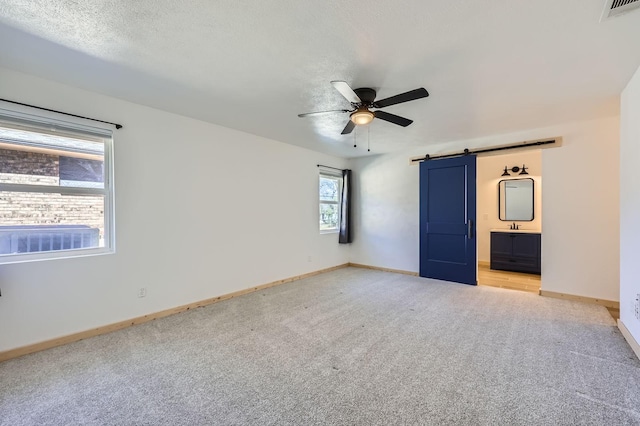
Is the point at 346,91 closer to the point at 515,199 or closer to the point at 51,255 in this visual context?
the point at 51,255

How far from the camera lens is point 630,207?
258 cm

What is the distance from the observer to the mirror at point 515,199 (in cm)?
587

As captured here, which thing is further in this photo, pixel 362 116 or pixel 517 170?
pixel 517 170

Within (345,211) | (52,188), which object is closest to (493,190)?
(345,211)

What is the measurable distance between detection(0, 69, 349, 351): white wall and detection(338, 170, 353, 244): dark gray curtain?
1202 mm

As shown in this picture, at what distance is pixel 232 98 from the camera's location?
295 cm

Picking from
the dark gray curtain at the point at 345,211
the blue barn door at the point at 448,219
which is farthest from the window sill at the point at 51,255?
the blue barn door at the point at 448,219

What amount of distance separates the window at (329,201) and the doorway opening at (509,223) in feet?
9.17

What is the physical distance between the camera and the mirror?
5.87 m

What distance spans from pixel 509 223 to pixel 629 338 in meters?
3.83

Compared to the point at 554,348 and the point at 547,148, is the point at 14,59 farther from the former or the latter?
the point at 547,148

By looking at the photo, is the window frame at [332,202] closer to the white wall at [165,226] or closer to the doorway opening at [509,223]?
the white wall at [165,226]

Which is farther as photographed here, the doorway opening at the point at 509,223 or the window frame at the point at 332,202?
the window frame at the point at 332,202

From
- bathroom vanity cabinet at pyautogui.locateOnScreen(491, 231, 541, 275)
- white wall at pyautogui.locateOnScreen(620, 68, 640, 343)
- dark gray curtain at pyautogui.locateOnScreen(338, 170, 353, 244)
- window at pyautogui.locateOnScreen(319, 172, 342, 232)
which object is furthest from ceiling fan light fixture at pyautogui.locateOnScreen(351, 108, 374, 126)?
bathroom vanity cabinet at pyautogui.locateOnScreen(491, 231, 541, 275)
